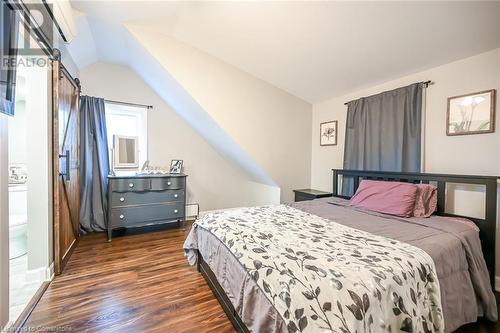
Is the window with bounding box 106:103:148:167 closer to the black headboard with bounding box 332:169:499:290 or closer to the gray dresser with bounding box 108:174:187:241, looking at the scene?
the gray dresser with bounding box 108:174:187:241

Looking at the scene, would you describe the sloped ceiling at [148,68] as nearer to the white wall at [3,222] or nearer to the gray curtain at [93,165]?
the gray curtain at [93,165]

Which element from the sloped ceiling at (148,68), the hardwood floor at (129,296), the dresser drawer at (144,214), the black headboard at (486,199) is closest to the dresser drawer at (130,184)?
the dresser drawer at (144,214)

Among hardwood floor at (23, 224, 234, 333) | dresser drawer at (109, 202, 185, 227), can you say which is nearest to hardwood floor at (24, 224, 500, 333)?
hardwood floor at (23, 224, 234, 333)

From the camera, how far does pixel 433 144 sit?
2375 mm

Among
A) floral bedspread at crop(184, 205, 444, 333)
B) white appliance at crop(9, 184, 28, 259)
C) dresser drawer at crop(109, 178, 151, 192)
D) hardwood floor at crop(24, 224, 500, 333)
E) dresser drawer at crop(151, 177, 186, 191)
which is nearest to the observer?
floral bedspread at crop(184, 205, 444, 333)

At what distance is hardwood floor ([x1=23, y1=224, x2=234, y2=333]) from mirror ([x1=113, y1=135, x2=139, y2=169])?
1.30 meters

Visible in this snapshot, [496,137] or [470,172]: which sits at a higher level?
[496,137]

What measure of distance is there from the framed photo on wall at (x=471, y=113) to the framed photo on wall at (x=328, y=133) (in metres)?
1.43

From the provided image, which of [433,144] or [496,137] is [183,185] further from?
[496,137]

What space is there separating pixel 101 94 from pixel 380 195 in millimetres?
3998

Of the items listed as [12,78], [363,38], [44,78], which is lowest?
[12,78]

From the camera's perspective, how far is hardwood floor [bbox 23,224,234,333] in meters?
1.51

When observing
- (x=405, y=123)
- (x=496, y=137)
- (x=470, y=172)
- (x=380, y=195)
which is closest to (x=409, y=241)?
(x=380, y=195)

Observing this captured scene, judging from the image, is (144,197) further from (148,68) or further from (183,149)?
(148,68)
